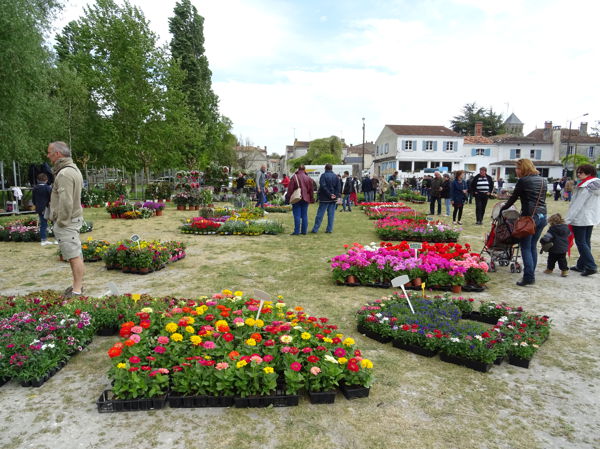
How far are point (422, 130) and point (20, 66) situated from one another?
46.4 meters

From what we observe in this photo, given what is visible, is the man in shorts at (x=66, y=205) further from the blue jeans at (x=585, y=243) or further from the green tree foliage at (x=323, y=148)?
the green tree foliage at (x=323, y=148)

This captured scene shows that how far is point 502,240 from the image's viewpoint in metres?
6.72

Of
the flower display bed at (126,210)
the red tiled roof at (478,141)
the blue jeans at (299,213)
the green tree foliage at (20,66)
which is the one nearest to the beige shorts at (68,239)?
the blue jeans at (299,213)

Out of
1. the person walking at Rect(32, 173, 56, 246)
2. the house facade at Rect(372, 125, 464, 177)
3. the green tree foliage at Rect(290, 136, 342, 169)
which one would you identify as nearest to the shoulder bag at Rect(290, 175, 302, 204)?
the person walking at Rect(32, 173, 56, 246)

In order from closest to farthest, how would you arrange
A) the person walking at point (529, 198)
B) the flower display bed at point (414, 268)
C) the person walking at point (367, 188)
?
1. the flower display bed at point (414, 268)
2. the person walking at point (529, 198)
3. the person walking at point (367, 188)

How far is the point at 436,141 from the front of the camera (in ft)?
168

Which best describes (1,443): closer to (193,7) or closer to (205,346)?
(205,346)

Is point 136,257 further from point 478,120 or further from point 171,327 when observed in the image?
point 478,120

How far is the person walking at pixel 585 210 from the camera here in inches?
264

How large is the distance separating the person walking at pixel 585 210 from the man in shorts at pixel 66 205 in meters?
7.50

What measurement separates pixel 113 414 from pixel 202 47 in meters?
42.6

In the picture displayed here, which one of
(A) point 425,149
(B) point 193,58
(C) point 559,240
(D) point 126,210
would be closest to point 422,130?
(A) point 425,149

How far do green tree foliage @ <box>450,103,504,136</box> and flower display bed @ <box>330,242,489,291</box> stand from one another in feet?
244

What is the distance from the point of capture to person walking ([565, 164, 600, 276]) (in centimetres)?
670
